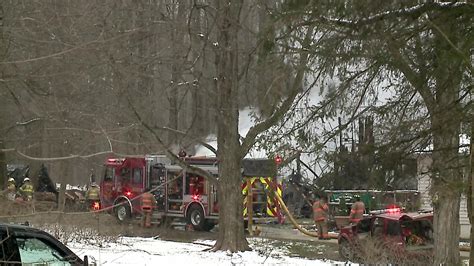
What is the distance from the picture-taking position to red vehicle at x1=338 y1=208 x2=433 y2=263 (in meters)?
14.5

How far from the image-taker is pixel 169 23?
49.8 ft

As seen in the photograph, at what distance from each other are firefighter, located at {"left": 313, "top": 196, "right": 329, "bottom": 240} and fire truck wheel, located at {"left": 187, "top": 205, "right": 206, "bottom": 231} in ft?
15.3

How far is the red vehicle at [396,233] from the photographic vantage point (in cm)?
1445

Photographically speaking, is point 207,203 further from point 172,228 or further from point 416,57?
point 416,57

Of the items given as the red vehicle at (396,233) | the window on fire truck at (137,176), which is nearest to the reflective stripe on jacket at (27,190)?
the window on fire truck at (137,176)

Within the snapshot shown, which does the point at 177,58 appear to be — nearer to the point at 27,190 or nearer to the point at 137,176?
the point at 27,190

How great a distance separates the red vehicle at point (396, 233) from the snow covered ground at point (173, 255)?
3.56 feet

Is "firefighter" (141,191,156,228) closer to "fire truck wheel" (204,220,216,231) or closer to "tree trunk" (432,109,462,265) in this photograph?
"fire truck wheel" (204,220,216,231)

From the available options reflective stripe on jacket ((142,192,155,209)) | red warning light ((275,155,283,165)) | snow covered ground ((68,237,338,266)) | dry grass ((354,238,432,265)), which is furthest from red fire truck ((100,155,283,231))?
red warning light ((275,155,283,165))

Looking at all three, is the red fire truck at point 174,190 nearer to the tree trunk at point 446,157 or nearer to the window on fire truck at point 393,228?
the window on fire truck at point 393,228

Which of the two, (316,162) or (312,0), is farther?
(316,162)

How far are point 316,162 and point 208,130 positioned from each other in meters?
8.95

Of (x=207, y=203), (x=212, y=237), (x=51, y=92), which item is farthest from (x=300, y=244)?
(x=51, y=92)

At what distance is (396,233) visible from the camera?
50.8ft
